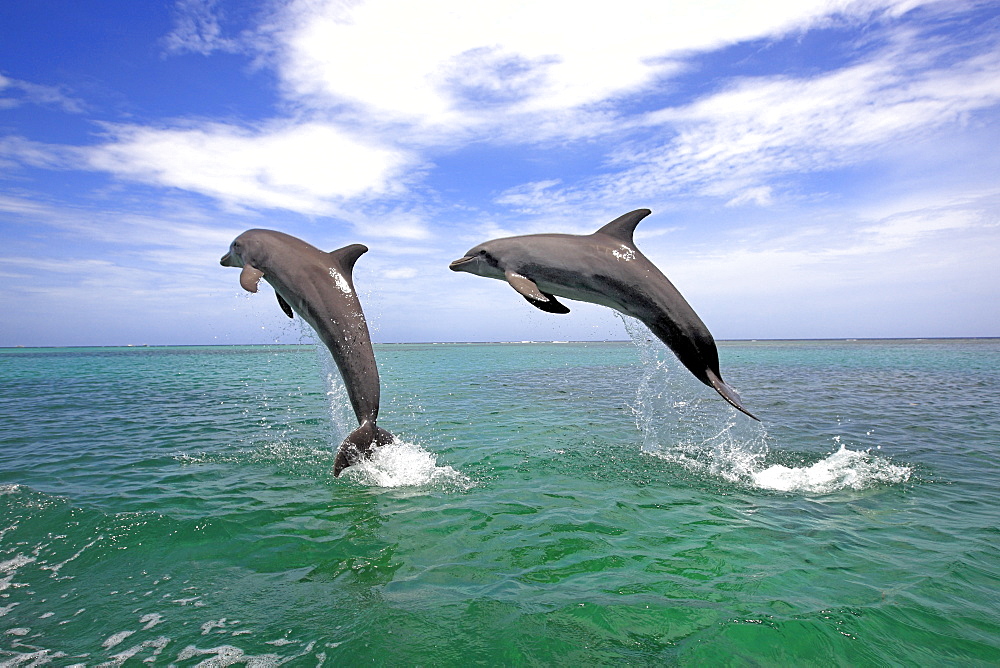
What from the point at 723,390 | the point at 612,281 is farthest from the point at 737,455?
the point at 612,281

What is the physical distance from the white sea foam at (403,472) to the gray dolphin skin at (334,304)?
674 mm

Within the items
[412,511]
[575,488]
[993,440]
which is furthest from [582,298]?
[993,440]

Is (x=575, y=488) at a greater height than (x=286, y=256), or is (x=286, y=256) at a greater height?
(x=286, y=256)

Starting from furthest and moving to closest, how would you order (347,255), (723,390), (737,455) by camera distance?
(737,455), (347,255), (723,390)

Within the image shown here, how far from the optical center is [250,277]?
735cm

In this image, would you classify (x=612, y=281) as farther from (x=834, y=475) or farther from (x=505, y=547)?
(x=834, y=475)

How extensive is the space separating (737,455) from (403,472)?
618 centimetres

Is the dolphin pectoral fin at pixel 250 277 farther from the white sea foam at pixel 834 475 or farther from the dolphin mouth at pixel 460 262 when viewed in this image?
the white sea foam at pixel 834 475

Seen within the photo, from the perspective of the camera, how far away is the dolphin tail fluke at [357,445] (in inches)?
293

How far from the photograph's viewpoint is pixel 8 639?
426cm

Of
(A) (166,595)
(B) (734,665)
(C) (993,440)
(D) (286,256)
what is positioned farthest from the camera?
(C) (993,440)

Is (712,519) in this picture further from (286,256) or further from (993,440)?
(993,440)

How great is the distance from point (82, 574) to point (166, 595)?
1185mm

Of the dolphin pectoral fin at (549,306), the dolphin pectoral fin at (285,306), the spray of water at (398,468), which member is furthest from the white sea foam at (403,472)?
the dolphin pectoral fin at (549,306)
